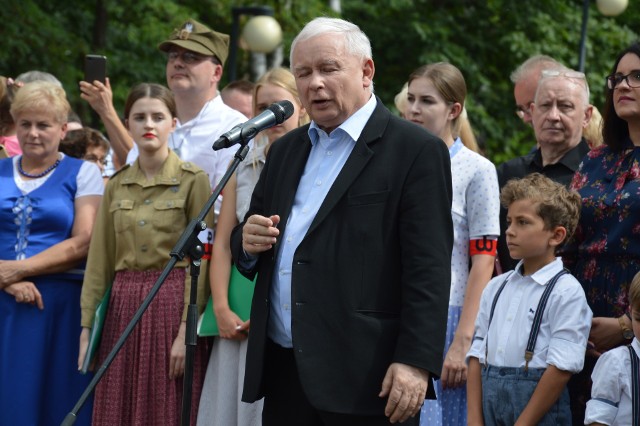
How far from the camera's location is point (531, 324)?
15.6 ft

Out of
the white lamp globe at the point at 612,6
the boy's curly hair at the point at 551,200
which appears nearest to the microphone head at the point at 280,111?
the boy's curly hair at the point at 551,200

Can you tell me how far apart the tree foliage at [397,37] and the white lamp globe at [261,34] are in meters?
1.46

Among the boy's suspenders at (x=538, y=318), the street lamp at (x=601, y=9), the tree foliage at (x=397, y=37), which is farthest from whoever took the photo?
the street lamp at (x=601, y=9)

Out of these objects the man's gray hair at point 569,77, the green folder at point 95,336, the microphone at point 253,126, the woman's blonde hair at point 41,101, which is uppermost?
the man's gray hair at point 569,77

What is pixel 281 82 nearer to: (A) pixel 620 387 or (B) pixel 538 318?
(B) pixel 538 318

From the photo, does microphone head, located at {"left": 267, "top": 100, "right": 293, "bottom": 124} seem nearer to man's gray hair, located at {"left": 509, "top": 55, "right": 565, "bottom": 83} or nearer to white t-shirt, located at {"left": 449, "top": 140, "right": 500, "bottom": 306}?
→ white t-shirt, located at {"left": 449, "top": 140, "right": 500, "bottom": 306}

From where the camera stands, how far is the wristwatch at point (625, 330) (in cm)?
458

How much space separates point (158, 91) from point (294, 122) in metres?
0.92

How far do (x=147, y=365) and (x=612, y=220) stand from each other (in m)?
2.52

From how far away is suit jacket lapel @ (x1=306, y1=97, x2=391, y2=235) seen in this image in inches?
153

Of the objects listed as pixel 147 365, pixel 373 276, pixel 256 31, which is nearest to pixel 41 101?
pixel 147 365

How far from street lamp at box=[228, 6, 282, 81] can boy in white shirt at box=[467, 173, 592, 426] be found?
9908mm

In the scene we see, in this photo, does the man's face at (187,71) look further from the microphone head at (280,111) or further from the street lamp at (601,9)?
the street lamp at (601,9)

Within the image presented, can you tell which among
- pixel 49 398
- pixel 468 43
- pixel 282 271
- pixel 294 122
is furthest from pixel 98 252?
pixel 468 43
